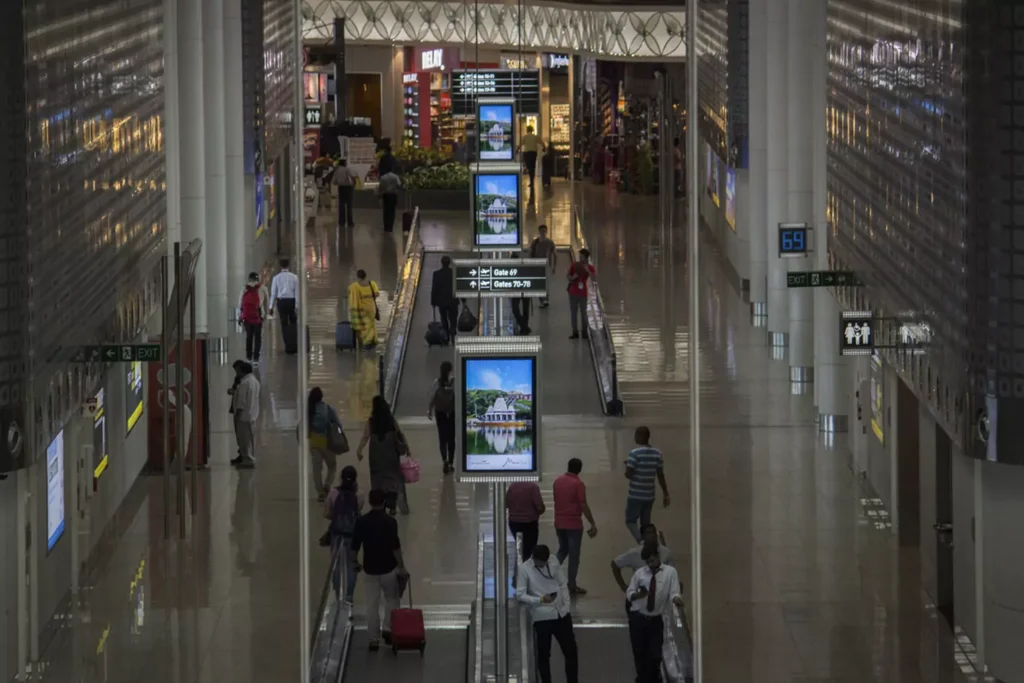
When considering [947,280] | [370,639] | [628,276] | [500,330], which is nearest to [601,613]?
[370,639]

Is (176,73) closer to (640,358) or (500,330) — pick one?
(500,330)

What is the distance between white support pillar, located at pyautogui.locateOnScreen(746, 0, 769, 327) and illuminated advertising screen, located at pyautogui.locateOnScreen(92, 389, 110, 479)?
46.1 ft

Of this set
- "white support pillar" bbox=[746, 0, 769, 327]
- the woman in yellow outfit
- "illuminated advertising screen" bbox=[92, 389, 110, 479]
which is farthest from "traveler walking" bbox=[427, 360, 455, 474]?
"white support pillar" bbox=[746, 0, 769, 327]

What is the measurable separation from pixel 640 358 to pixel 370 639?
44.2ft

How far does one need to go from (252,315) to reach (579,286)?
4.86m

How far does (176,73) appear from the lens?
25.3 meters

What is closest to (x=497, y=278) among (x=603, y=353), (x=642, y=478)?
(x=642, y=478)

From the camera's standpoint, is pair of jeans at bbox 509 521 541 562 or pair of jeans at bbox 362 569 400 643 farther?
pair of jeans at bbox 509 521 541 562

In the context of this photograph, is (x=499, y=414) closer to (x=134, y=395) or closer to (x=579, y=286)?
(x=134, y=395)

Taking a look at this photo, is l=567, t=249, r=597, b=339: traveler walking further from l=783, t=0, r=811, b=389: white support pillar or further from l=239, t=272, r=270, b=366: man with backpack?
l=239, t=272, r=270, b=366: man with backpack

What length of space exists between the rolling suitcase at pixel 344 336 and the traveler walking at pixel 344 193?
14.7m

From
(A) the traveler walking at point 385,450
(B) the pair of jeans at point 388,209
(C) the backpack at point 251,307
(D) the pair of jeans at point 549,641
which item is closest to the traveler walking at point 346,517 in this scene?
(D) the pair of jeans at point 549,641

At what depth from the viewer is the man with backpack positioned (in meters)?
26.7

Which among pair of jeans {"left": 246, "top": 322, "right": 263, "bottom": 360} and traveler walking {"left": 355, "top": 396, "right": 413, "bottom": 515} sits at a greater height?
pair of jeans {"left": 246, "top": 322, "right": 263, "bottom": 360}
